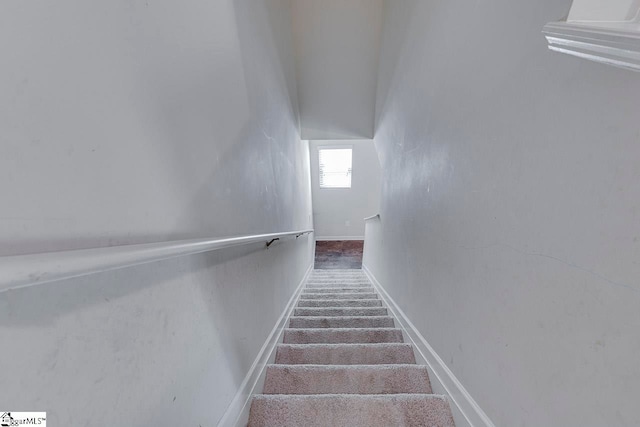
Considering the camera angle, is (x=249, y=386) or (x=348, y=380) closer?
(x=249, y=386)

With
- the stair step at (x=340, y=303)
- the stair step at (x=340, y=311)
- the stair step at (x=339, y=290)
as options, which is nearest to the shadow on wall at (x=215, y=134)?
the stair step at (x=340, y=311)

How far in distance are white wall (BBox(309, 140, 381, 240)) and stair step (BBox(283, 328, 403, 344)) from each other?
428 centimetres

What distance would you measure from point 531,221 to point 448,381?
77cm

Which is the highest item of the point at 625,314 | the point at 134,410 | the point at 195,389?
the point at 625,314

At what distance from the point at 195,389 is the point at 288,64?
270 centimetres

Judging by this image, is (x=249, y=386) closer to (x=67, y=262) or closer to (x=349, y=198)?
(x=67, y=262)

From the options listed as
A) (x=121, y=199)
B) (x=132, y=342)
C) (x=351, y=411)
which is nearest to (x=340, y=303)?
(x=351, y=411)

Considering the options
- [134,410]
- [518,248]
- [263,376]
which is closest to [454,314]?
[518,248]

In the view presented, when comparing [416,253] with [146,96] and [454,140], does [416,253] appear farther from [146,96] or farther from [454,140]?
[146,96]

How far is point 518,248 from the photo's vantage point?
2.37 ft

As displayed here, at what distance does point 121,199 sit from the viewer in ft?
1.63

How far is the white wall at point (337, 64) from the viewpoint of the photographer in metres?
2.71

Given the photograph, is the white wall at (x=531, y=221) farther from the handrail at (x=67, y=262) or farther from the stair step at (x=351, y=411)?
the handrail at (x=67, y=262)

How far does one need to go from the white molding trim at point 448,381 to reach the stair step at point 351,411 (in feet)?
0.26
